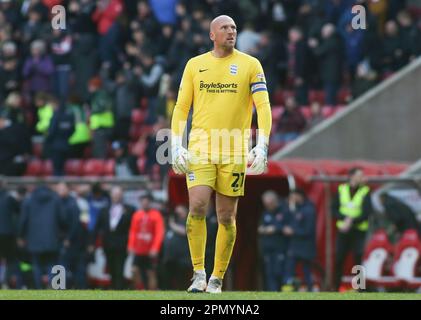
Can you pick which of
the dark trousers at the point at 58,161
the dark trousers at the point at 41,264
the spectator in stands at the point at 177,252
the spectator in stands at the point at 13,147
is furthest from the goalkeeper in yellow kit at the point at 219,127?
the dark trousers at the point at 58,161

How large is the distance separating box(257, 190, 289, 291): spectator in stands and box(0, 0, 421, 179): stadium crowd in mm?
2969

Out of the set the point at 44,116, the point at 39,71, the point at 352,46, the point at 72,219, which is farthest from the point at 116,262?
the point at 352,46

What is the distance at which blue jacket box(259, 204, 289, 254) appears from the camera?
21.4 m

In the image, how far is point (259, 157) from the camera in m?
12.7

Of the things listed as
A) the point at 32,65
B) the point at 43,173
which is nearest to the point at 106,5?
the point at 32,65

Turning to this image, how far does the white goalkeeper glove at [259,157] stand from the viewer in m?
12.7

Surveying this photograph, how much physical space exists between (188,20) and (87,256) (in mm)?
6379

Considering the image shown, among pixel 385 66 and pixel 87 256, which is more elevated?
pixel 385 66

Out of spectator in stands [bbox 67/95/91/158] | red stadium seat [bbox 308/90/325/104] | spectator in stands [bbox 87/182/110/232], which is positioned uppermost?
red stadium seat [bbox 308/90/325/104]

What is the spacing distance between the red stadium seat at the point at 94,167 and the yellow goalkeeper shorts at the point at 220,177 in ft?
40.6

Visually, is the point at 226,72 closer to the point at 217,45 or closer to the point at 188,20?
the point at 217,45

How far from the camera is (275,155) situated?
2400cm

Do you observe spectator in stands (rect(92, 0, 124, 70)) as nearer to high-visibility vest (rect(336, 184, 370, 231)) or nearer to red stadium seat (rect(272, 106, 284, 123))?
red stadium seat (rect(272, 106, 284, 123))

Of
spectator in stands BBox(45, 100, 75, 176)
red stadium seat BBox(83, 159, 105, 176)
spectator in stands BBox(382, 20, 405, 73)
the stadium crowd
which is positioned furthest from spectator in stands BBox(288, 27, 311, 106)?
spectator in stands BBox(45, 100, 75, 176)
